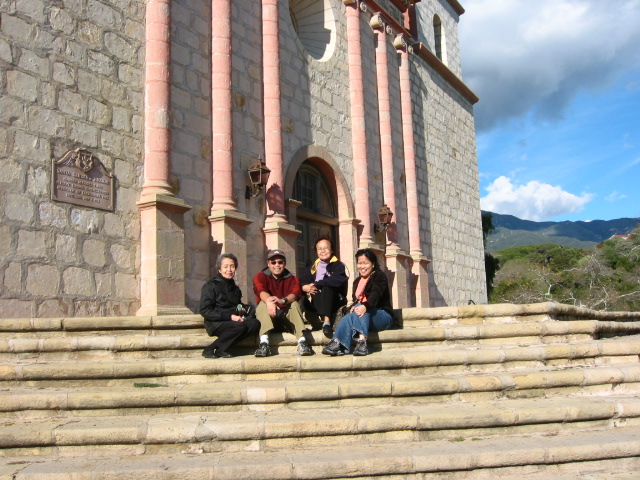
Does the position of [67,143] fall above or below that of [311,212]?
above

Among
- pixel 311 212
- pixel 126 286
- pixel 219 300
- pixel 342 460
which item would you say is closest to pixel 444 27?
pixel 311 212

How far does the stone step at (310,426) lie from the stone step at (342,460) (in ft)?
0.31

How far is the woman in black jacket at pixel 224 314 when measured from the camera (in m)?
5.98

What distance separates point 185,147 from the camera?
9.48 meters

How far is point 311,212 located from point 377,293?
20.0 ft

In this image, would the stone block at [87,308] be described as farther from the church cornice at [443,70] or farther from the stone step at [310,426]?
the church cornice at [443,70]

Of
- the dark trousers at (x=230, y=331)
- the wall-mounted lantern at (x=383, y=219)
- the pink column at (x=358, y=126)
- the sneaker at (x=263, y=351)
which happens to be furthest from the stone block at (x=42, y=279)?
the wall-mounted lantern at (x=383, y=219)

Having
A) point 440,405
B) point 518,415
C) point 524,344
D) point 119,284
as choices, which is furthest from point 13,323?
point 524,344

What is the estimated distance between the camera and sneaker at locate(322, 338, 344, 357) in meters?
6.07

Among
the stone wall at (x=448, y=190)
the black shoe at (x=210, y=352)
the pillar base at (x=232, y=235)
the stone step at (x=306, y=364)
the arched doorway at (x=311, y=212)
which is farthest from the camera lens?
the stone wall at (x=448, y=190)

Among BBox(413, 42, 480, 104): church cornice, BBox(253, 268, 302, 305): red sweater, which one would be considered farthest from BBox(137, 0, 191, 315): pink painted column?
BBox(413, 42, 480, 104): church cornice

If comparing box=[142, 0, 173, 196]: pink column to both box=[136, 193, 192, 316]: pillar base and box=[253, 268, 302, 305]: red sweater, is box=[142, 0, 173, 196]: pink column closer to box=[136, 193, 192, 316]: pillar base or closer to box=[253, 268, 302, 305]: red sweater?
box=[136, 193, 192, 316]: pillar base

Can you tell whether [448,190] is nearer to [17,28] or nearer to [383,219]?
[383,219]

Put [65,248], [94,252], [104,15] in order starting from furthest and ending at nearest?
[104,15] → [94,252] → [65,248]
